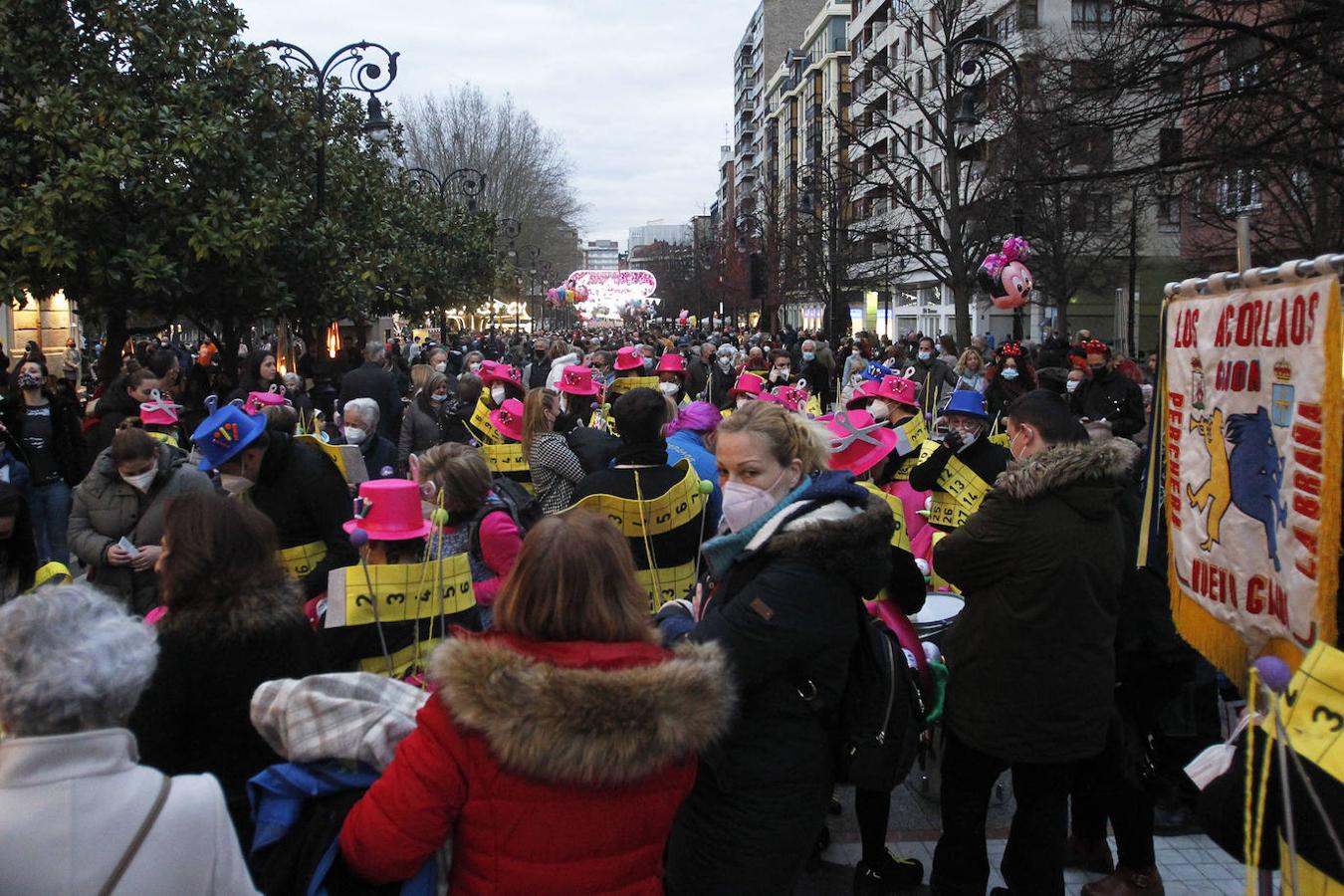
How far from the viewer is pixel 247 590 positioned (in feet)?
9.94

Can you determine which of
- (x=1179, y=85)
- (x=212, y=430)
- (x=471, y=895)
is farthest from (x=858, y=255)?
(x=471, y=895)

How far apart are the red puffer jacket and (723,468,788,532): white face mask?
859 millimetres

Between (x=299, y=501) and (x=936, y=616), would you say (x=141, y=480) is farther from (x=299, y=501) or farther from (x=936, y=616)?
(x=936, y=616)

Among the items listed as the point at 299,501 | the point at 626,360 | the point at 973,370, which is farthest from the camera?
the point at 973,370

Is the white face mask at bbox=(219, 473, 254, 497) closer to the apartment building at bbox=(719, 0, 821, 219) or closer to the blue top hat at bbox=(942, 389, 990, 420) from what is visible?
the blue top hat at bbox=(942, 389, 990, 420)

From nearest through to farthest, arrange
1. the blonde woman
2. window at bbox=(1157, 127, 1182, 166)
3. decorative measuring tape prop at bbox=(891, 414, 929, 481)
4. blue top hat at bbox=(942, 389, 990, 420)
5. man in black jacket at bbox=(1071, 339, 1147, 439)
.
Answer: blue top hat at bbox=(942, 389, 990, 420) → decorative measuring tape prop at bbox=(891, 414, 929, 481) → man in black jacket at bbox=(1071, 339, 1147, 439) → window at bbox=(1157, 127, 1182, 166) → the blonde woman

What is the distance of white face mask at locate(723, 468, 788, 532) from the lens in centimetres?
326

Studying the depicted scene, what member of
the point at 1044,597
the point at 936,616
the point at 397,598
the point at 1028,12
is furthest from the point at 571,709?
the point at 1028,12

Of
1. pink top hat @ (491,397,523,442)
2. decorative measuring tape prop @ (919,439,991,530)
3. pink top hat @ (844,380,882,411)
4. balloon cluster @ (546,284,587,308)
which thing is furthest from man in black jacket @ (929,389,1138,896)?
balloon cluster @ (546,284,587,308)

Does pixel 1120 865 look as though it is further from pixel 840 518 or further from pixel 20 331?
pixel 20 331

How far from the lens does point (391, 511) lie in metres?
4.07

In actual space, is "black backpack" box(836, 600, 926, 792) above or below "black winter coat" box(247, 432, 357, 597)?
below

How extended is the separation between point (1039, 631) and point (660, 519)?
6.35 ft

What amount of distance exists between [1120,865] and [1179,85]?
11352 millimetres
